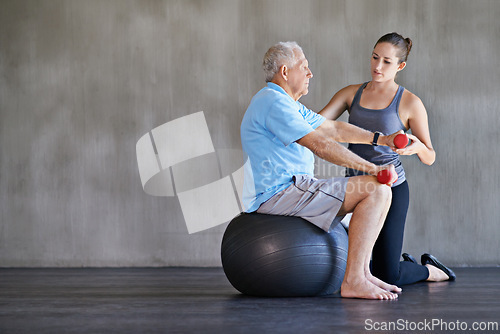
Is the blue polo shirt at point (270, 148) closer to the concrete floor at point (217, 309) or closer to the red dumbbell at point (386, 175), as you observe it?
the red dumbbell at point (386, 175)

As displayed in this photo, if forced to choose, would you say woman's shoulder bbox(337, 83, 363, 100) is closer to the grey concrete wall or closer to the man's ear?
the man's ear

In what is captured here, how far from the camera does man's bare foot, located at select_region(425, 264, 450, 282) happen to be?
10.4 ft

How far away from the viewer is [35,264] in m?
4.26

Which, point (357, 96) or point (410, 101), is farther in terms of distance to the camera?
point (357, 96)

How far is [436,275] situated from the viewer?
320cm

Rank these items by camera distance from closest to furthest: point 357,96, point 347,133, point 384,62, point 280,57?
point 280,57 → point 347,133 → point 384,62 → point 357,96

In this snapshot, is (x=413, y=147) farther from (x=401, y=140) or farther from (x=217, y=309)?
(x=217, y=309)

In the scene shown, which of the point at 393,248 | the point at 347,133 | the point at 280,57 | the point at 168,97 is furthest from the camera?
the point at 168,97

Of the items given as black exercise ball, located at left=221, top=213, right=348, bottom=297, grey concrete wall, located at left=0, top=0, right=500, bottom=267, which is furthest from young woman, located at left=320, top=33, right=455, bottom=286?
grey concrete wall, located at left=0, top=0, right=500, bottom=267

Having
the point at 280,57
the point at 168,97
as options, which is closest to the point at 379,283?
the point at 280,57

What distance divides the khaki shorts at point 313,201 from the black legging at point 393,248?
1.90ft

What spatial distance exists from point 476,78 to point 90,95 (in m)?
3.03

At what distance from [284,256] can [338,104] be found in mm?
1200

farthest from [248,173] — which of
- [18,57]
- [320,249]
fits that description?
[18,57]
